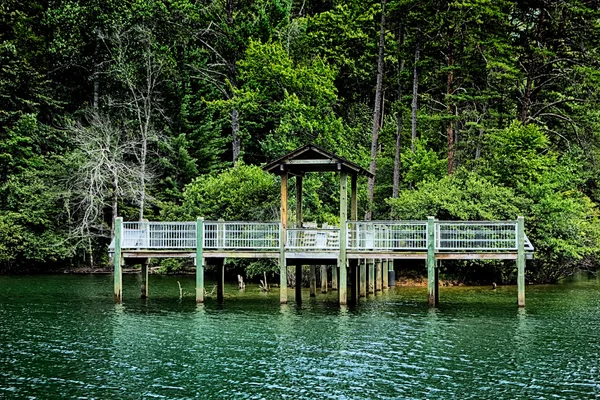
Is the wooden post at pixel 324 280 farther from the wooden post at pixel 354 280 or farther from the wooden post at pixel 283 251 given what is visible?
the wooden post at pixel 283 251

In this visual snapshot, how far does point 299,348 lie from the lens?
20.3m

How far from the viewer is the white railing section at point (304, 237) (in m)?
28.0

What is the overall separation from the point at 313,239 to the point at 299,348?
9032 mm

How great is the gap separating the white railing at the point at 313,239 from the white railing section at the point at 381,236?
0.59 meters

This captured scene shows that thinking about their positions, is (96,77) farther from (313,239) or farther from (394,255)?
(394,255)

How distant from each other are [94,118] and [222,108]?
8.70 meters

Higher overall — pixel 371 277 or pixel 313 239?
pixel 313 239

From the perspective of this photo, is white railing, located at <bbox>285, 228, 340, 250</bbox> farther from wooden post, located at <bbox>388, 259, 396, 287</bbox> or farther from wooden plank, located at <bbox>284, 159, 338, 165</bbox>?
wooden post, located at <bbox>388, 259, 396, 287</bbox>

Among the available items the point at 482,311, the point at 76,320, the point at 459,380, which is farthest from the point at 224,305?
the point at 459,380

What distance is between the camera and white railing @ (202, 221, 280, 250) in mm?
29031

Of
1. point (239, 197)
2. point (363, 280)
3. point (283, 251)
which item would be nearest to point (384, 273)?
point (363, 280)

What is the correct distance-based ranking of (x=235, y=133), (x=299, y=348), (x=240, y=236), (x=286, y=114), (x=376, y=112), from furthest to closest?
(x=235, y=133)
(x=286, y=114)
(x=376, y=112)
(x=240, y=236)
(x=299, y=348)

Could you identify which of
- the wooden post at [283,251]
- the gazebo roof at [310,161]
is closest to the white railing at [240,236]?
the wooden post at [283,251]

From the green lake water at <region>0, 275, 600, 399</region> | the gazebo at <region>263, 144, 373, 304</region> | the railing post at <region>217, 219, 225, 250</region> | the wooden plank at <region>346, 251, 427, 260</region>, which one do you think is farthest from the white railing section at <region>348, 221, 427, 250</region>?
the railing post at <region>217, 219, 225, 250</region>
